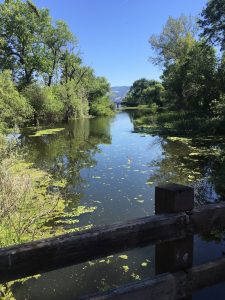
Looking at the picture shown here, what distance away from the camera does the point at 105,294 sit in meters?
2.03

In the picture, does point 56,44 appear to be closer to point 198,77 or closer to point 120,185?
point 198,77

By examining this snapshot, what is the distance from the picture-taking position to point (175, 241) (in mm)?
2234

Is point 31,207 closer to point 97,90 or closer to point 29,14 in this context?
point 29,14

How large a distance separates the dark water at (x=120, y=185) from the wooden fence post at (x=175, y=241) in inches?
107

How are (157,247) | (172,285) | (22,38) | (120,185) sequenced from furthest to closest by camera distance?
(22,38) → (120,185) → (157,247) → (172,285)

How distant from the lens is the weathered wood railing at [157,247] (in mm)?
1831

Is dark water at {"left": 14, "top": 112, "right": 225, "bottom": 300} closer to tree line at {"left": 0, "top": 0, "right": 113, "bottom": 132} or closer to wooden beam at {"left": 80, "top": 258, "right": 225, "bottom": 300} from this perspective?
wooden beam at {"left": 80, "top": 258, "right": 225, "bottom": 300}

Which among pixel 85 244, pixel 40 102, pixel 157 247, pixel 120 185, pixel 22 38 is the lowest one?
pixel 120 185

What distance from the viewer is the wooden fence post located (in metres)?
2.22

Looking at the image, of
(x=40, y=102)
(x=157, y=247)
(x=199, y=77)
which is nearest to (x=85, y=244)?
(x=157, y=247)

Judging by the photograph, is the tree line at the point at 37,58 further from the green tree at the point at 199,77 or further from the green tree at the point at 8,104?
the green tree at the point at 199,77

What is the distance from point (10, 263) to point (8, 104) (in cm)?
2333

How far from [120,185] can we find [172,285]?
795 cm

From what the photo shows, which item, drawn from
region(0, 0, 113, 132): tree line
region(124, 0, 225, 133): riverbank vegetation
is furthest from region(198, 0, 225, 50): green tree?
region(0, 0, 113, 132): tree line
